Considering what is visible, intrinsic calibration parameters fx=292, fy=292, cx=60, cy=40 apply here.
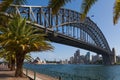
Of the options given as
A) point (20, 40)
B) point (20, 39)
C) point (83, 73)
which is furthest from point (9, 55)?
point (83, 73)

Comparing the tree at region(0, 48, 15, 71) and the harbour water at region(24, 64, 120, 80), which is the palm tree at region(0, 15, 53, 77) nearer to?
the harbour water at region(24, 64, 120, 80)

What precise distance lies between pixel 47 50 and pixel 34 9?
5936cm

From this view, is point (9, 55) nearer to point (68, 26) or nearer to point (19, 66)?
point (19, 66)

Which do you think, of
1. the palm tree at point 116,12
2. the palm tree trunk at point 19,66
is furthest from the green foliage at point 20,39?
the palm tree at point 116,12

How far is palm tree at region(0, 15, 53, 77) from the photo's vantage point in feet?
104

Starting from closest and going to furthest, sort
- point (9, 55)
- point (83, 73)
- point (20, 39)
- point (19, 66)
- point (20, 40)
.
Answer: point (20, 40)
point (20, 39)
point (19, 66)
point (9, 55)
point (83, 73)

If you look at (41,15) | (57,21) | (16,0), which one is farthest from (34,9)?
(16,0)

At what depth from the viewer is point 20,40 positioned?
32.0 m

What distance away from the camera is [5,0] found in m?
11.7

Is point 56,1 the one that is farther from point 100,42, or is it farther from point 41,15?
point 100,42

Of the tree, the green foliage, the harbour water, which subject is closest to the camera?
the green foliage

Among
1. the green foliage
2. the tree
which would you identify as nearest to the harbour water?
the green foliage

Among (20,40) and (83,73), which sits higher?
(20,40)

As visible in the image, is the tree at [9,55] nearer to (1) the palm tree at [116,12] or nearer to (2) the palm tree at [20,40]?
(2) the palm tree at [20,40]
